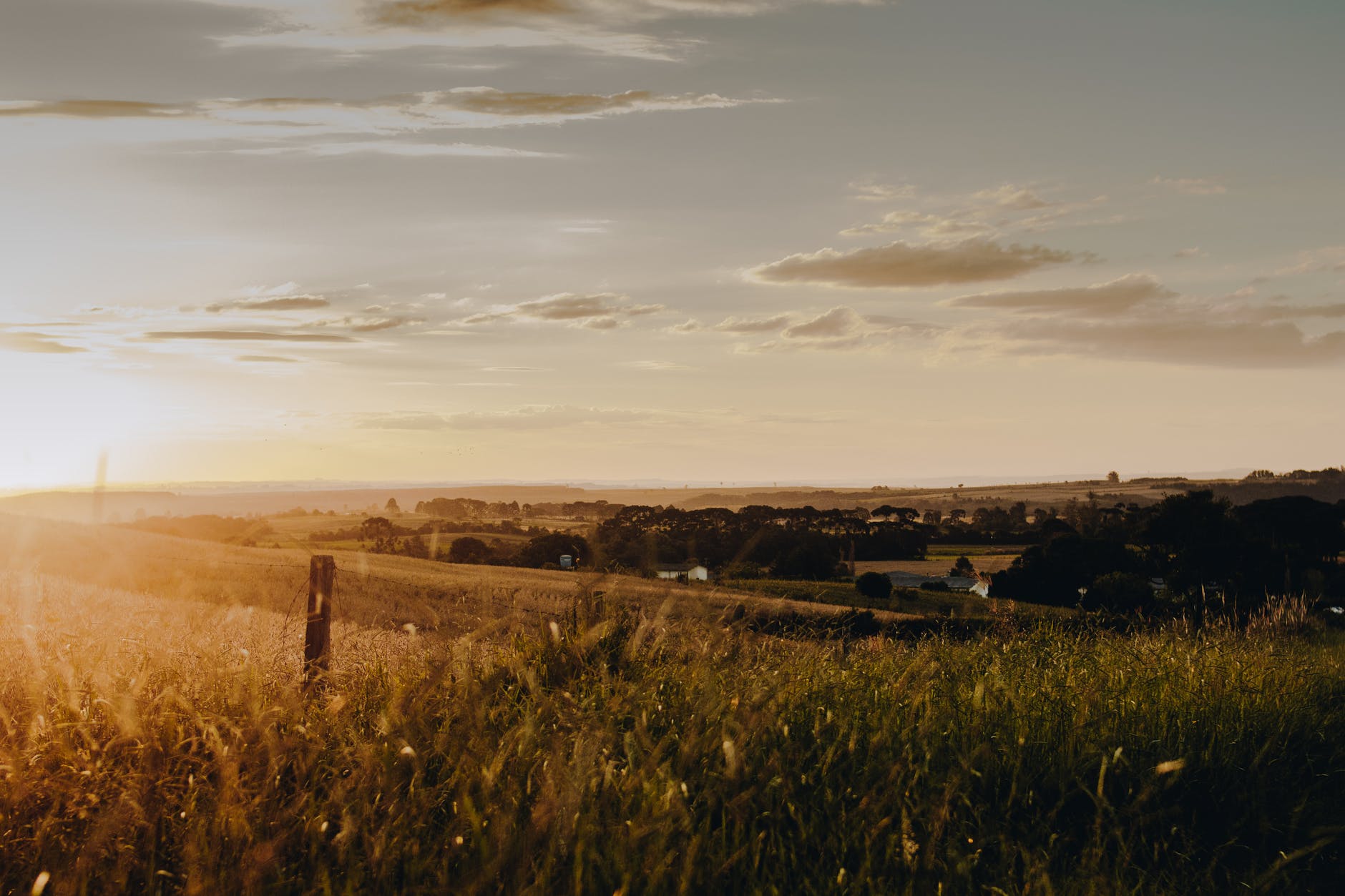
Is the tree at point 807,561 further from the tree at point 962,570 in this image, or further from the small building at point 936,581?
the tree at point 962,570

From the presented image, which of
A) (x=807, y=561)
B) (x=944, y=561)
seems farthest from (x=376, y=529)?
(x=944, y=561)

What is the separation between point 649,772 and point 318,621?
424 cm

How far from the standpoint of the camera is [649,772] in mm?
5270

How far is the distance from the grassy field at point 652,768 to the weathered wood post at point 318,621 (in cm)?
21

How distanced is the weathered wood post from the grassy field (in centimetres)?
21

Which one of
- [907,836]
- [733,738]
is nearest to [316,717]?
[733,738]

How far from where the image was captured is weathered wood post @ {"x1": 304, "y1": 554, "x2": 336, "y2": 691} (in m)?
7.96

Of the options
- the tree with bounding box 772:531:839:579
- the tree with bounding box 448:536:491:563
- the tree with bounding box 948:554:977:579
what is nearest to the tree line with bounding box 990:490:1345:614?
the tree with bounding box 948:554:977:579

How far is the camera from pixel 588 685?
23.2 feet

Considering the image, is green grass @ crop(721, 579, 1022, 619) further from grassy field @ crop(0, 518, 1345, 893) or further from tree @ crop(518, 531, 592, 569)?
grassy field @ crop(0, 518, 1345, 893)

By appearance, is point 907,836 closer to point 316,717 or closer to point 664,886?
point 664,886

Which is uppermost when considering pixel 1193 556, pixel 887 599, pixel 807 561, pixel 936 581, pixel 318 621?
pixel 318 621

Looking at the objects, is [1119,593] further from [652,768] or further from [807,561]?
[652,768]

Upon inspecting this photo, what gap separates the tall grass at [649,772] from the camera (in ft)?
14.3
